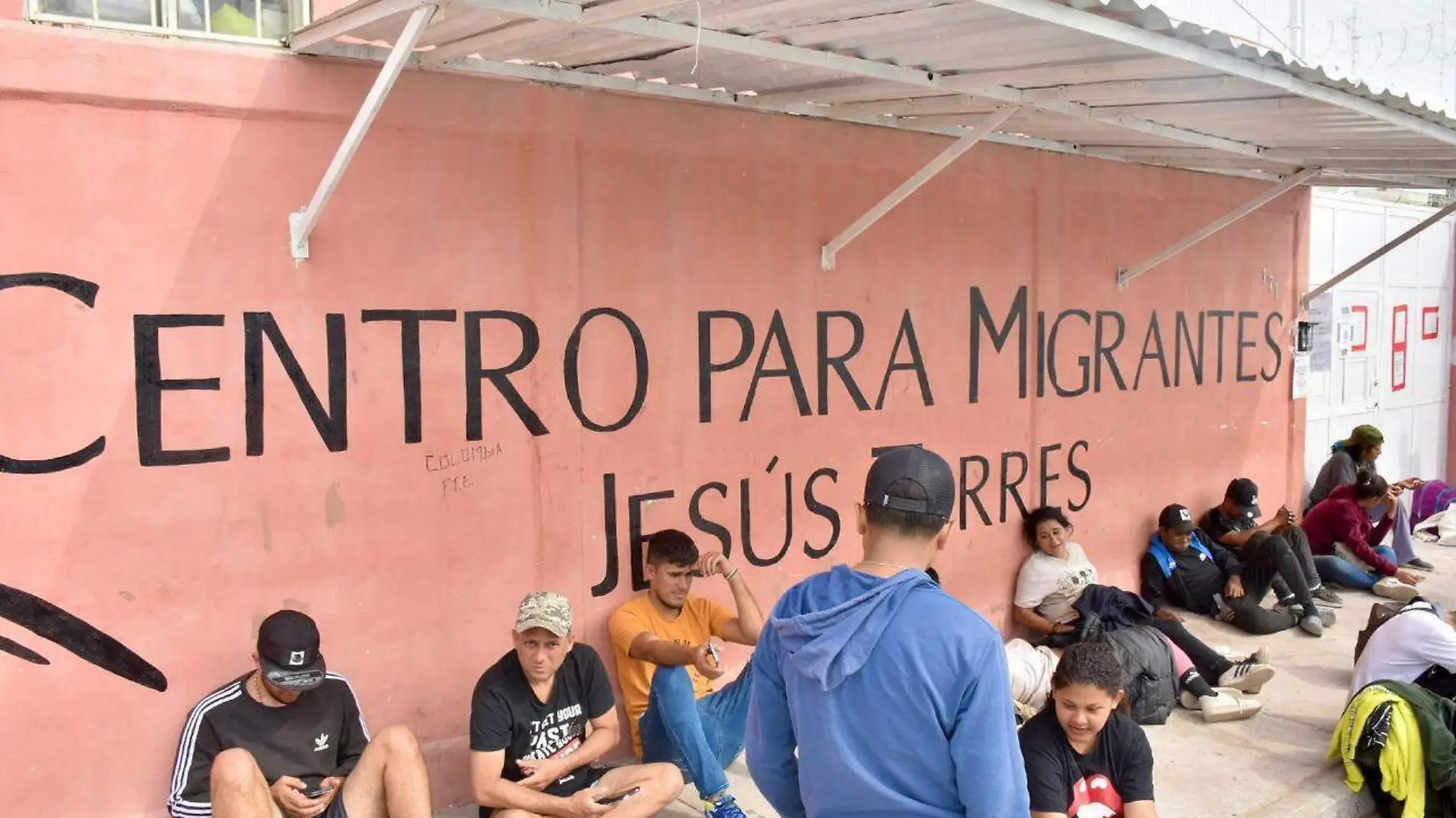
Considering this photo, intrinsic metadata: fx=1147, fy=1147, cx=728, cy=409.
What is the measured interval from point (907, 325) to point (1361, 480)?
13.5 ft

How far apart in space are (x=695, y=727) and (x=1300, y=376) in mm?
6567

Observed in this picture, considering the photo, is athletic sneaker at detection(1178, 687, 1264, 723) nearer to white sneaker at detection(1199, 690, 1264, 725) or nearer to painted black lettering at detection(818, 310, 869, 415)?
white sneaker at detection(1199, 690, 1264, 725)

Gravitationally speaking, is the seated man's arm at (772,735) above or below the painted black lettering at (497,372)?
below

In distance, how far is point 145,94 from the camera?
361cm

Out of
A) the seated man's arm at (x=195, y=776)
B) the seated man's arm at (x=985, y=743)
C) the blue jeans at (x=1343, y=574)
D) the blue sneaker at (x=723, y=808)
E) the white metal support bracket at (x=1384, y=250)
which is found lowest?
the blue sneaker at (x=723, y=808)

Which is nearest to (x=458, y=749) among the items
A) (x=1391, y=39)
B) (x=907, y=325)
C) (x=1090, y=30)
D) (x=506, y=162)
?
(x=506, y=162)

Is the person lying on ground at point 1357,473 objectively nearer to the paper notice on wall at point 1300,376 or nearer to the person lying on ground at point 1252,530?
the paper notice on wall at point 1300,376

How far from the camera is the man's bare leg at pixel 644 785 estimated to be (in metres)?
Answer: 4.05

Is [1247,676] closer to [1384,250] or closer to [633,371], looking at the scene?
[633,371]

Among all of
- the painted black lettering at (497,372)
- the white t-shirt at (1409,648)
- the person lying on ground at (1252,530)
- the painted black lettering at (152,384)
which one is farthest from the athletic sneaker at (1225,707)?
the painted black lettering at (152,384)

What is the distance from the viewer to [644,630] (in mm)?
4629

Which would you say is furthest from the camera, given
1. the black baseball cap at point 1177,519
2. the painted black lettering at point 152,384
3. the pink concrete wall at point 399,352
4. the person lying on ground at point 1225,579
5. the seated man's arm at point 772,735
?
the black baseball cap at point 1177,519

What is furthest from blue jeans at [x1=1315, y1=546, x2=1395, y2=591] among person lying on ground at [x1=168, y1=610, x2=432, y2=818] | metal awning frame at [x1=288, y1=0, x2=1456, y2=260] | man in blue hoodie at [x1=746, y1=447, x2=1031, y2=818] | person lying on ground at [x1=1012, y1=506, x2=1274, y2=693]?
man in blue hoodie at [x1=746, y1=447, x2=1031, y2=818]

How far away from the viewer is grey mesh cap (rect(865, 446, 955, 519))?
2232mm
